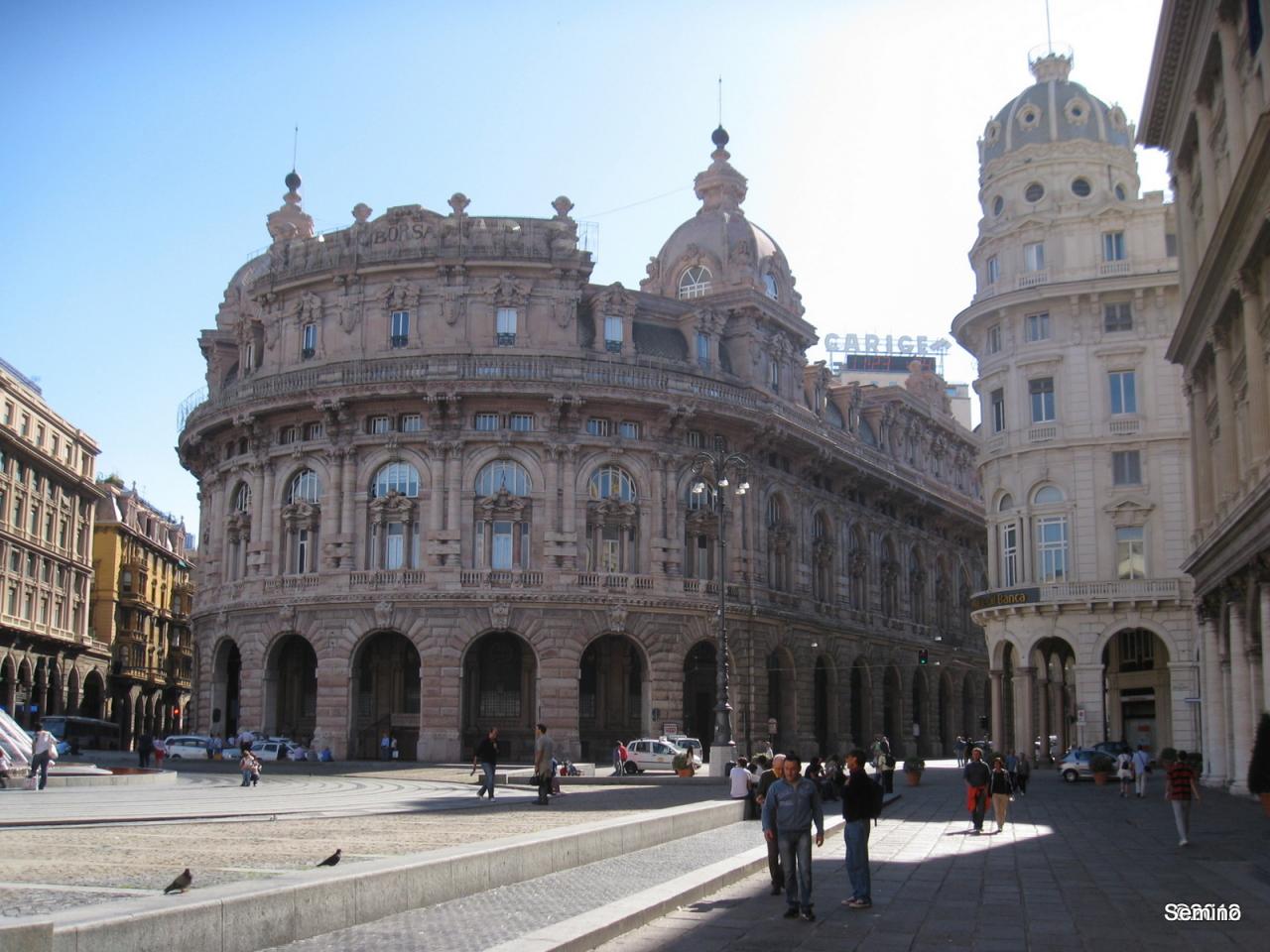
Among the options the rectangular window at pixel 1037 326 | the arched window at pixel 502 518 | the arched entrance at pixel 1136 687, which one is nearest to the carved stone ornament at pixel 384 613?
the arched window at pixel 502 518

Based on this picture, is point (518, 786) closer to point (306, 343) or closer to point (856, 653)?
point (306, 343)

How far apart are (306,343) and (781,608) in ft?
78.6

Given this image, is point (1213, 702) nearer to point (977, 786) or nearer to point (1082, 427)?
point (977, 786)

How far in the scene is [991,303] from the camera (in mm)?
54438

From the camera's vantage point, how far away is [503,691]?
57000 millimetres

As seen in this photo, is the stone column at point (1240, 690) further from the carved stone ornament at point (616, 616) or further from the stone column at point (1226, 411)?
the carved stone ornament at point (616, 616)

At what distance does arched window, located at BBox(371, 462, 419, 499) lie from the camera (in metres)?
56.4

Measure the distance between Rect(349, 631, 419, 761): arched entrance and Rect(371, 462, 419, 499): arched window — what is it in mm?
5822

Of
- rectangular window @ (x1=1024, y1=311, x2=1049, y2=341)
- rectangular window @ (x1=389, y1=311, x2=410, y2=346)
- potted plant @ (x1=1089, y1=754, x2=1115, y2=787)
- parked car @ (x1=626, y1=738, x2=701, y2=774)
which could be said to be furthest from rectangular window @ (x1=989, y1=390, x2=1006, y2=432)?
rectangular window @ (x1=389, y1=311, x2=410, y2=346)

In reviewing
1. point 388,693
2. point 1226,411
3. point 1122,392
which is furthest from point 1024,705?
point 388,693

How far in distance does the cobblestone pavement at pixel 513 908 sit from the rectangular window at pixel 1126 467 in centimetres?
3593

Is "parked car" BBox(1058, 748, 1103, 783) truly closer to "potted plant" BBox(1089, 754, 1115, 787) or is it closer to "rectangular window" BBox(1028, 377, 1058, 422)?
"potted plant" BBox(1089, 754, 1115, 787)

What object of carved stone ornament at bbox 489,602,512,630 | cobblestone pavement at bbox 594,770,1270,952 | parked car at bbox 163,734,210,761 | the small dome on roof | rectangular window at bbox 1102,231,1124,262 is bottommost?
parked car at bbox 163,734,210,761

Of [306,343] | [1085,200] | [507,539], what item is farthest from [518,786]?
[1085,200]
